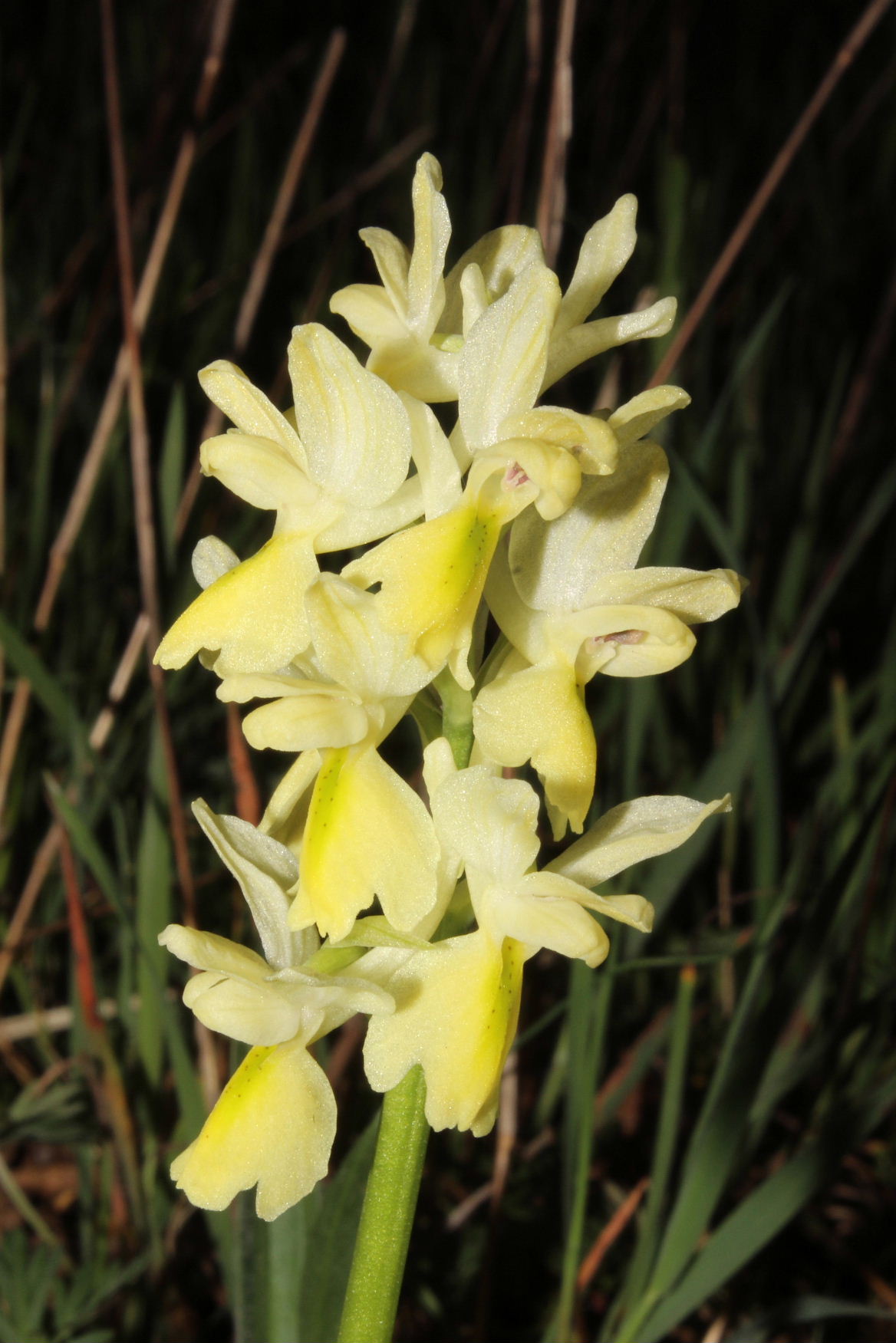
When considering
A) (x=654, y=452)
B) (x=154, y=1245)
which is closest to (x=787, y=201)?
(x=654, y=452)

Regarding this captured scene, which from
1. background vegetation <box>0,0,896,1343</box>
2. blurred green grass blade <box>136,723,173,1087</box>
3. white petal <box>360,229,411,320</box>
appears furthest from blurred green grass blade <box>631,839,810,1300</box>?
white petal <box>360,229,411,320</box>

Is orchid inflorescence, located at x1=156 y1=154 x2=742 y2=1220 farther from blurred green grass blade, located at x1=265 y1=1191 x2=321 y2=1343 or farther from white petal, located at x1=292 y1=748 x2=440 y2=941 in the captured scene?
blurred green grass blade, located at x1=265 y1=1191 x2=321 y2=1343

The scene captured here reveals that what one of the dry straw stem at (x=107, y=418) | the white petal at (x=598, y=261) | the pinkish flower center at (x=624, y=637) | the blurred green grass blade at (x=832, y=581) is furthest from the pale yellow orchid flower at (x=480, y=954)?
the dry straw stem at (x=107, y=418)

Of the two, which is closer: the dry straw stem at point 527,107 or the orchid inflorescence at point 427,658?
the orchid inflorescence at point 427,658

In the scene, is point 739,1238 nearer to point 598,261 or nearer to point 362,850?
point 362,850

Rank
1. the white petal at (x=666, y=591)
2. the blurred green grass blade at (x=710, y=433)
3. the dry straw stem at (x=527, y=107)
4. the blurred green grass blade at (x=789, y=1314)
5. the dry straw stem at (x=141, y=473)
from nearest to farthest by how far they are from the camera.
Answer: the white petal at (x=666, y=591)
the blurred green grass blade at (x=789, y=1314)
the dry straw stem at (x=141, y=473)
the blurred green grass blade at (x=710, y=433)
the dry straw stem at (x=527, y=107)

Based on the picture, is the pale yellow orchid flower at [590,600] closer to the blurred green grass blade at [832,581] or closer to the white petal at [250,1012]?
Result: the white petal at [250,1012]

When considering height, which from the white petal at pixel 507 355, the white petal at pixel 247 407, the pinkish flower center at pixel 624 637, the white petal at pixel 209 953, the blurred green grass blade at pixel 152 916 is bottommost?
the blurred green grass blade at pixel 152 916

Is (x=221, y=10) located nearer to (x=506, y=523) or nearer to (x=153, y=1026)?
(x=506, y=523)
